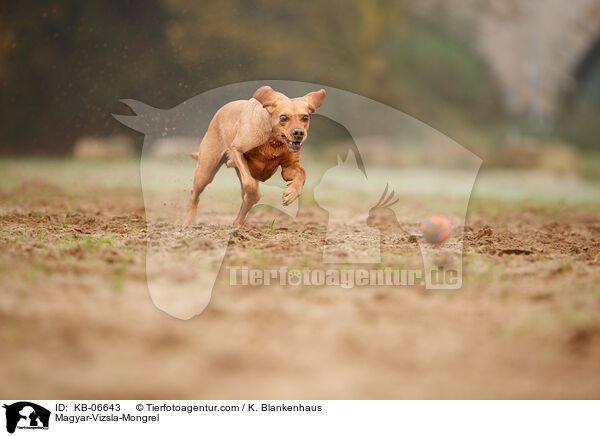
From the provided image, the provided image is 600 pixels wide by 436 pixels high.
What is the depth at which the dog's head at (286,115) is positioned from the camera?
4.28 m

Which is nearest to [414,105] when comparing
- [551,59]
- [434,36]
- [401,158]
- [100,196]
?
[434,36]

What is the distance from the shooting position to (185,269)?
3.42 meters

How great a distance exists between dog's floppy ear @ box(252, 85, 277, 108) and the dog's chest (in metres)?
0.35

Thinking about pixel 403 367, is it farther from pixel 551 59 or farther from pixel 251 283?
pixel 551 59

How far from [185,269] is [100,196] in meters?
5.01

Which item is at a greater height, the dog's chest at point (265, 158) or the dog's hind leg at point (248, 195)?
the dog's chest at point (265, 158)

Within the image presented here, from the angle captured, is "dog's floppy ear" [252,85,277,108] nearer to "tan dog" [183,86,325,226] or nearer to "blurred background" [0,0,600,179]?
"tan dog" [183,86,325,226]

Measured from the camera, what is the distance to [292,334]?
8.05 ft

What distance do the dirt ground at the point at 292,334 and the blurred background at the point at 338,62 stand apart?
3543 millimetres

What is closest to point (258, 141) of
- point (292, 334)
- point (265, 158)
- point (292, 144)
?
point (265, 158)

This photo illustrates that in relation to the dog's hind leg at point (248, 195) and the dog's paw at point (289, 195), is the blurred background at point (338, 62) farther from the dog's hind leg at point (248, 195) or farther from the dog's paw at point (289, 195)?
the dog's paw at point (289, 195)

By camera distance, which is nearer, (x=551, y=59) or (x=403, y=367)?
(x=403, y=367)
